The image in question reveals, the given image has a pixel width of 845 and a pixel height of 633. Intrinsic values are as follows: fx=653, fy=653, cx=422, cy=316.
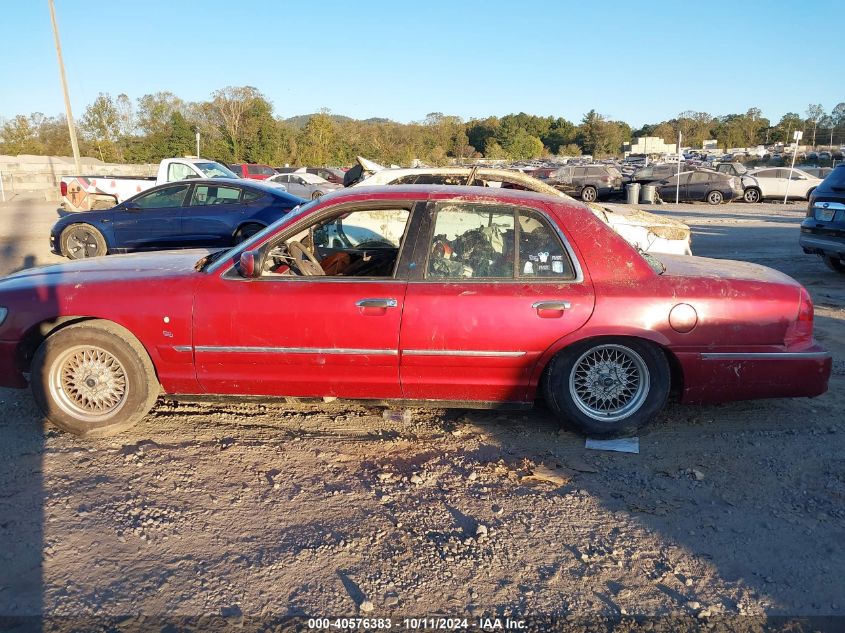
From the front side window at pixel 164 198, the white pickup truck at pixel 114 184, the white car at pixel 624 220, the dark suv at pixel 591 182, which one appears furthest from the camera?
the dark suv at pixel 591 182

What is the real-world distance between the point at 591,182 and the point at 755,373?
24.7 m

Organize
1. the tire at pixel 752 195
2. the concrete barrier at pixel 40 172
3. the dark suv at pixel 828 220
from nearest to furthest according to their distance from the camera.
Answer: the dark suv at pixel 828 220
the tire at pixel 752 195
the concrete barrier at pixel 40 172

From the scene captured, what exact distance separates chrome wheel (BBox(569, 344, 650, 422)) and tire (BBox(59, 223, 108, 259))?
29.4 feet

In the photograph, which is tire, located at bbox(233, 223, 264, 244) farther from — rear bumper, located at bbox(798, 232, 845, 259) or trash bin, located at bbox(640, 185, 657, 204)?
trash bin, located at bbox(640, 185, 657, 204)

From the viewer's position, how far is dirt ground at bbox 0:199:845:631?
2607 mm

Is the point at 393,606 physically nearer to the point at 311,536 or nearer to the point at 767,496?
the point at 311,536

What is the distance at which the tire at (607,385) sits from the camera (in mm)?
3932

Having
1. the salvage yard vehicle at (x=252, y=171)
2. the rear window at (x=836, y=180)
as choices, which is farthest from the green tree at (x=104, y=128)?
the rear window at (x=836, y=180)

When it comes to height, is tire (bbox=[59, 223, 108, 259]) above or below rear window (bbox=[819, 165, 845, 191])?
below

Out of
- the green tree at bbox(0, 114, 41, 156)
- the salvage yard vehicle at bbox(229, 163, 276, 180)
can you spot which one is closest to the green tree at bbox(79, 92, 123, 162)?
the green tree at bbox(0, 114, 41, 156)

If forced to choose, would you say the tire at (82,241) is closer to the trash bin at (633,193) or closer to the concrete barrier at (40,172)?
the trash bin at (633,193)

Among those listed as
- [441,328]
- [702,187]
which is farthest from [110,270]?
[702,187]

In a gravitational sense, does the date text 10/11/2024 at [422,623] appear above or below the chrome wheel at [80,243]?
below

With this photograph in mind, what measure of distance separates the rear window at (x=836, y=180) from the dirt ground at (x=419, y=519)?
5.59 m
